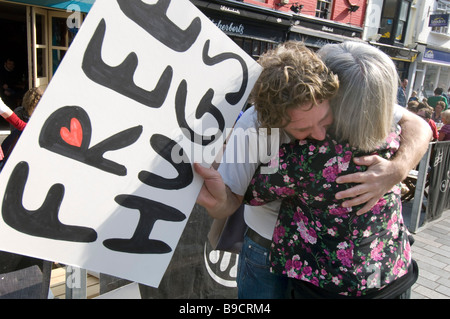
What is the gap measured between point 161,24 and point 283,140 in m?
0.52

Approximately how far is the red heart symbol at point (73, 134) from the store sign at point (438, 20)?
63.1 feet

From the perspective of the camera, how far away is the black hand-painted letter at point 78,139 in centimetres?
96

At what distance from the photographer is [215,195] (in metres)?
1.29

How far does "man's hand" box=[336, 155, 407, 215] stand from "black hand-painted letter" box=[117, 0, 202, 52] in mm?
626

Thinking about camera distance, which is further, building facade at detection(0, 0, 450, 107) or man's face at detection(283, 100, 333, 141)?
building facade at detection(0, 0, 450, 107)

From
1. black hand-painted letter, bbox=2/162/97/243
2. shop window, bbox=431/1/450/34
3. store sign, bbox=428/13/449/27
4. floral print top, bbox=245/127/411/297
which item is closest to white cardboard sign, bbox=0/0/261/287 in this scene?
black hand-painted letter, bbox=2/162/97/243

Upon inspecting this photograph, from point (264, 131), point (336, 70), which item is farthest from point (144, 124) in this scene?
point (336, 70)

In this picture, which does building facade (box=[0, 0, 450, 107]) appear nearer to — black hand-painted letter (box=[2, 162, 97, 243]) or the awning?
the awning

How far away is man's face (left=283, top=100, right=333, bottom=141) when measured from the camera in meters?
1.13

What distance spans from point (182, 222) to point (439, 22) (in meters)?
19.5

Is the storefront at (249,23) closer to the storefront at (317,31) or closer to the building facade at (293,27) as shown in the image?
the building facade at (293,27)

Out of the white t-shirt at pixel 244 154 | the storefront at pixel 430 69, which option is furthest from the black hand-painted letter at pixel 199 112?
the storefront at pixel 430 69

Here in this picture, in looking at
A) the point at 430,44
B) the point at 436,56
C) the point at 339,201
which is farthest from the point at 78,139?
the point at 436,56
